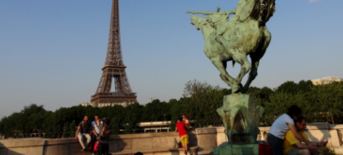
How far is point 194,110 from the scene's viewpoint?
56.8 m

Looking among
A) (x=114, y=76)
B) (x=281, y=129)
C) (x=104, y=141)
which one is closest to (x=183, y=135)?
(x=104, y=141)

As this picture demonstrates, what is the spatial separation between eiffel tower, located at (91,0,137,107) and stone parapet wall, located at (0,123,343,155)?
7070 centimetres

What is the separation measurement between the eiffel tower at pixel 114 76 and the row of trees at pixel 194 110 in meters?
10.9

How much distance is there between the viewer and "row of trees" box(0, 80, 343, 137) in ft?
148

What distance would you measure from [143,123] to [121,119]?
4683 millimetres

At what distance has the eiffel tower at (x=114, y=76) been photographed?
283 ft

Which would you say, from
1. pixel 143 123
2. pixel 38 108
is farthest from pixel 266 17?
pixel 38 108

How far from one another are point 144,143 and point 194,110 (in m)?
42.0

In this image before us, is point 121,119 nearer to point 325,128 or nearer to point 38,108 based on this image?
point 38,108

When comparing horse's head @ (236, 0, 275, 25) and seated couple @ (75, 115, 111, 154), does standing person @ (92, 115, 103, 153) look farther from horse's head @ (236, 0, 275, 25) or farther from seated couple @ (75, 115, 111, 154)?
horse's head @ (236, 0, 275, 25)

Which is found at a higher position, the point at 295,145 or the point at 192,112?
the point at 192,112

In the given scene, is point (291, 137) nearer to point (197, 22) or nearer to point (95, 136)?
point (197, 22)

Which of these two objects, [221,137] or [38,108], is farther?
[38,108]

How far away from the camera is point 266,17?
906 centimetres
